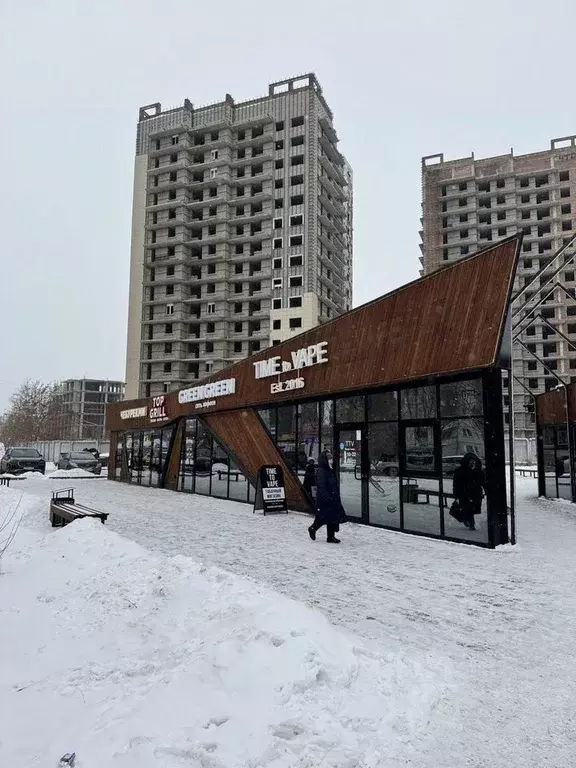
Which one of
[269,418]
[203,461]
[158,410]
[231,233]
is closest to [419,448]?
[269,418]

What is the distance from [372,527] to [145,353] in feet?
180

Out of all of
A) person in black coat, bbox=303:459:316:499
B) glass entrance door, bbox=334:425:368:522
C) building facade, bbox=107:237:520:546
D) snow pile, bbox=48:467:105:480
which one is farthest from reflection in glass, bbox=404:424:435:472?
snow pile, bbox=48:467:105:480

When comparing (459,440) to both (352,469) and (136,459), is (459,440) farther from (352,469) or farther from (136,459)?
(136,459)

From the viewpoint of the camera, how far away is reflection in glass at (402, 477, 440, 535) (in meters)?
10.1

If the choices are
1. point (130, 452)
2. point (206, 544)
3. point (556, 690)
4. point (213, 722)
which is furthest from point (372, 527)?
point (130, 452)

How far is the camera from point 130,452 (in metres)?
25.9

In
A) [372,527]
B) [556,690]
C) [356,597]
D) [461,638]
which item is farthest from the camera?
[372,527]

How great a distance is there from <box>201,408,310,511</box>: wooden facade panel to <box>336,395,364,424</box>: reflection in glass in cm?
275

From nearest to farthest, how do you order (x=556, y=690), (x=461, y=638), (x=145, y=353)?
(x=556, y=690), (x=461, y=638), (x=145, y=353)

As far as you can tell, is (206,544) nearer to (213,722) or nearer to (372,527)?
(372,527)

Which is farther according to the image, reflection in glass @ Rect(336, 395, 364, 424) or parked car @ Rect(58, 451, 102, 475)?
parked car @ Rect(58, 451, 102, 475)

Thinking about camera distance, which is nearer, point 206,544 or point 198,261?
point 206,544

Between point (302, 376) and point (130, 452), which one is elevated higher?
point (302, 376)

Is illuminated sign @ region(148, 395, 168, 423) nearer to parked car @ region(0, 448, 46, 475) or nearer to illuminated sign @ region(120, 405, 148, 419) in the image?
illuminated sign @ region(120, 405, 148, 419)
